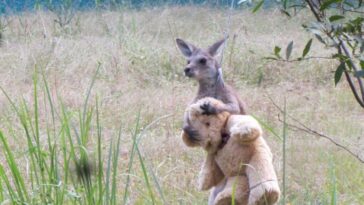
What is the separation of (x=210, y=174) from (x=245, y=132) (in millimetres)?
324

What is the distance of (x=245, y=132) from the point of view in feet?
8.18

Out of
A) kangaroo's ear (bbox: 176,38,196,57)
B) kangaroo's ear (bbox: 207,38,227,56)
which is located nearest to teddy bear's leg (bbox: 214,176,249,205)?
kangaroo's ear (bbox: 207,38,227,56)

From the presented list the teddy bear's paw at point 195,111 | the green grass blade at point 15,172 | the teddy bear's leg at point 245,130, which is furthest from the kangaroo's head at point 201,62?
the green grass blade at point 15,172

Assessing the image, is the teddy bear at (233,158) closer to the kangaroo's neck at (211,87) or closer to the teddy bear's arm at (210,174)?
the teddy bear's arm at (210,174)

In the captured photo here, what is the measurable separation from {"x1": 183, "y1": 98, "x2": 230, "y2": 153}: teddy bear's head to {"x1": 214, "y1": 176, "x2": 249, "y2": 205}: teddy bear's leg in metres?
0.15

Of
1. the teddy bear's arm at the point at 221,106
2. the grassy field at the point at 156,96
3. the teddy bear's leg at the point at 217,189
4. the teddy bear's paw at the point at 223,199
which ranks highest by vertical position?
the teddy bear's arm at the point at 221,106

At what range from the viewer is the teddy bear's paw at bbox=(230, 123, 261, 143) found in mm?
2494

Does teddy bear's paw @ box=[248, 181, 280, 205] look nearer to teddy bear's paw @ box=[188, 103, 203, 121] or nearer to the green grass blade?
teddy bear's paw @ box=[188, 103, 203, 121]

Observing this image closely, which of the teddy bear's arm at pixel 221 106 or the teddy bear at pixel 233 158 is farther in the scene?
the teddy bear's arm at pixel 221 106

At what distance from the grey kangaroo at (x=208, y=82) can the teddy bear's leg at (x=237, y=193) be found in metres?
0.20

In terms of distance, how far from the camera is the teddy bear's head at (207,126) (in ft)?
→ 8.76

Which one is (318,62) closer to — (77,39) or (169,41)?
(169,41)

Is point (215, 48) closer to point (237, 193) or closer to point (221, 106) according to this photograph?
point (221, 106)

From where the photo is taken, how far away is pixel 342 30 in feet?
6.66
